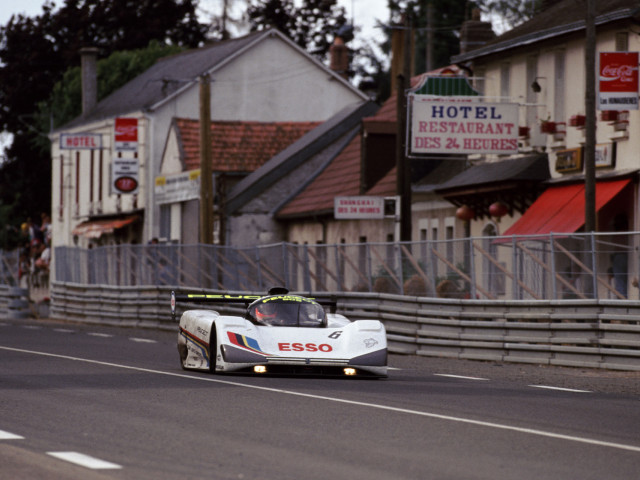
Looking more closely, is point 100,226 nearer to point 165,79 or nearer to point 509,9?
point 165,79

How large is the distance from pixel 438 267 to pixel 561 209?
734 centimetres

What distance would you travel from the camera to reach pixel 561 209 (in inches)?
1265

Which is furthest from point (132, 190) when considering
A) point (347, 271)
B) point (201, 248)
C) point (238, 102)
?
point (347, 271)

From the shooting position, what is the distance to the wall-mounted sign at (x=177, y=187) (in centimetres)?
5416

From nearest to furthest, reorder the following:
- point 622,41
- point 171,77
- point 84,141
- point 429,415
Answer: point 429,415, point 622,41, point 84,141, point 171,77

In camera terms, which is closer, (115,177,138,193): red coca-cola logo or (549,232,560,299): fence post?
(549,232,560,299): fence post

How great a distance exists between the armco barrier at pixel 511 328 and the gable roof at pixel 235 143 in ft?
91.0

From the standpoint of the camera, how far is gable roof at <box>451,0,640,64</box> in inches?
1201

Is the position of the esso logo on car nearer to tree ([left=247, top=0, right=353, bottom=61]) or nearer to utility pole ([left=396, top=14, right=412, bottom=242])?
utility pole ([left=396, top=14, right=412, bottom=242])

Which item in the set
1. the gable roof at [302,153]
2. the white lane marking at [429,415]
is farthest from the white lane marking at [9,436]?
the gable roof at [302,153]

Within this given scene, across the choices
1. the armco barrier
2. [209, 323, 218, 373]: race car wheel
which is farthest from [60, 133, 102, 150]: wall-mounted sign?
[209, 323, 218, 373]: race car wheel

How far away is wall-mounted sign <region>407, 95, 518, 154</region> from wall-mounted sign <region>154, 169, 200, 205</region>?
807 inches

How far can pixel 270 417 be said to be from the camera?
42.3 ft

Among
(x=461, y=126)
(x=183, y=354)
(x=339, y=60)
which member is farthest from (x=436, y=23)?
(x=183, y=354)
